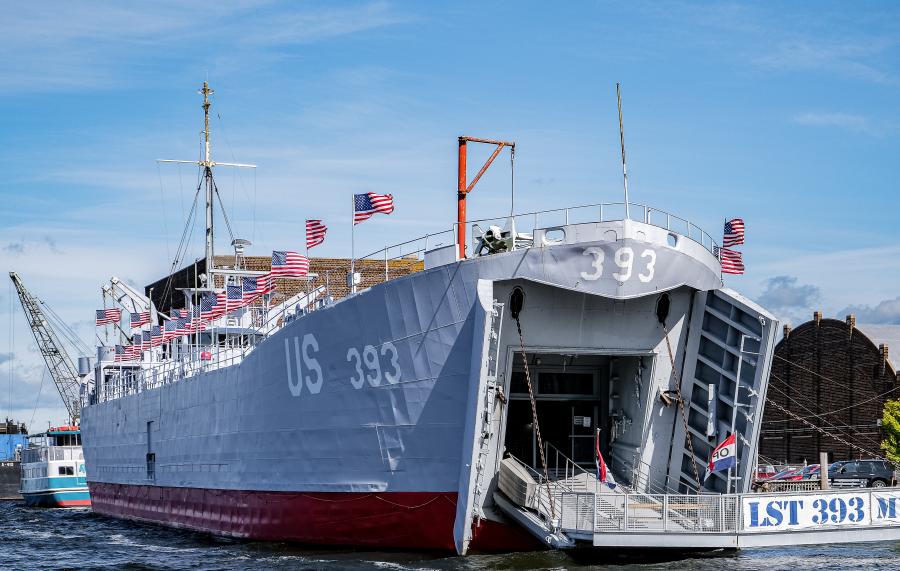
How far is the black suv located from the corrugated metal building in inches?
400

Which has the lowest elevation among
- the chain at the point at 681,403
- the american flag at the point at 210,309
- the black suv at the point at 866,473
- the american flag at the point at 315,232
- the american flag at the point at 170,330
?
the black suv at the point at 866,473

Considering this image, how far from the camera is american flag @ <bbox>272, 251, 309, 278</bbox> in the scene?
27469 millimetres

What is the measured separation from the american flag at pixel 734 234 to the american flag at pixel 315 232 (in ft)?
30.1

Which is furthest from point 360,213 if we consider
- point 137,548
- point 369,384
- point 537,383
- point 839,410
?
point 839,410

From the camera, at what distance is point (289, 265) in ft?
90.4

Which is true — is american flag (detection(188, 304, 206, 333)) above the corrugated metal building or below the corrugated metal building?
above

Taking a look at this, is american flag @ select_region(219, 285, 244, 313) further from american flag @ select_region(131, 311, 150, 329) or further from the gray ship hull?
american flag @ select_region(131, 311, 150, 329)

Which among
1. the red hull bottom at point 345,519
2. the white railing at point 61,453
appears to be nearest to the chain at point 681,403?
the red hull bottom at point 345,519

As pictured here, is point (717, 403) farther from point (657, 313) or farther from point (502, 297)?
point (502, 297)

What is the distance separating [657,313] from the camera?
893 inches

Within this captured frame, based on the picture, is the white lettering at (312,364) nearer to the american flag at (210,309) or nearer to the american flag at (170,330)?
the american flag at (210,309)

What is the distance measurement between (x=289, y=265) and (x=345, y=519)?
6870mm

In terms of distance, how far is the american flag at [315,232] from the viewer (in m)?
26.3

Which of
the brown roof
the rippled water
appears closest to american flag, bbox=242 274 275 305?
the rippled water
